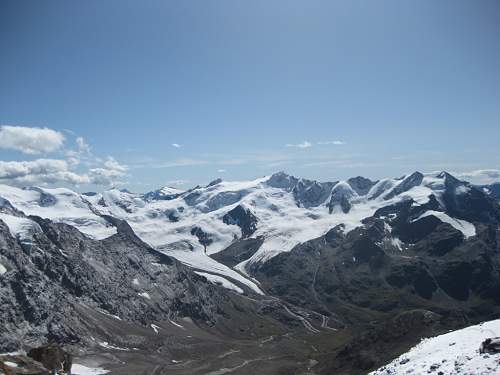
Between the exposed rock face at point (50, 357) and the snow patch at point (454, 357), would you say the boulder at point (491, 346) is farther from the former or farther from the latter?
the exposed rock face at point (50, 357)

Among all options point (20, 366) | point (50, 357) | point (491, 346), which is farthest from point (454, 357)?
point (50, 357)

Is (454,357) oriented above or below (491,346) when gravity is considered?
below

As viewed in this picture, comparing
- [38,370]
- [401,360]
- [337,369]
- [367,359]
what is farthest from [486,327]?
[337,369]

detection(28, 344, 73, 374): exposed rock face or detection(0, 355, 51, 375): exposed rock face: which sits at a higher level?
detection(0, 355, 51, 375): exposed rock face

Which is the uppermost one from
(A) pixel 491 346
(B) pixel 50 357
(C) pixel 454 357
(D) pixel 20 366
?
(A) pixel 491 346

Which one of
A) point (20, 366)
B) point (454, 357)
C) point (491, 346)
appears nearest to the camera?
point (491, 346)

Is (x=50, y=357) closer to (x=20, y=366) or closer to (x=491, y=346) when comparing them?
(x=20, y=366)

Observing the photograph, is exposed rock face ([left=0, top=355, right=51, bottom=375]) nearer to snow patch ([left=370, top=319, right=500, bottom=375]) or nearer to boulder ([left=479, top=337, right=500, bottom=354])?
snow patch ([left=370, top=319, right=500, bottom=375])

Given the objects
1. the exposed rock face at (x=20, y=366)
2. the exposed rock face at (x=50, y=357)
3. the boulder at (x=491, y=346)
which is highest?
the boulder at (x=491, y=346)

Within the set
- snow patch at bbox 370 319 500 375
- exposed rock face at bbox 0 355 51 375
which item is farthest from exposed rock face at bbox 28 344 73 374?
snow patch at bbox 370 319 500 375

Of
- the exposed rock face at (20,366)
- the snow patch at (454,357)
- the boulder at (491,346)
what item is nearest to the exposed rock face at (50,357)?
the exposed rock face at (20,366)

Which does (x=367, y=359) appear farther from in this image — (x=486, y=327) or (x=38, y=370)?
(x=38, y=370)
